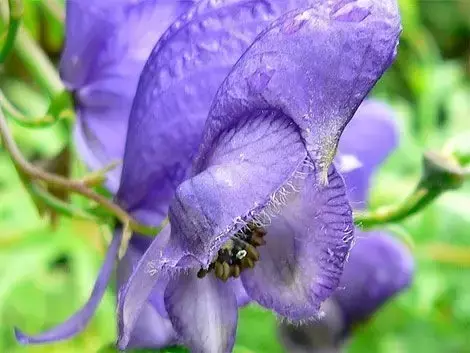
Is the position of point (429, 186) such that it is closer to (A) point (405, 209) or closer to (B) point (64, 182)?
(A) point (405, 209)

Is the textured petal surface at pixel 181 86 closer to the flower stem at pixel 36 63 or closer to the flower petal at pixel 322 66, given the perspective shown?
the flower petal at pixel 322 66

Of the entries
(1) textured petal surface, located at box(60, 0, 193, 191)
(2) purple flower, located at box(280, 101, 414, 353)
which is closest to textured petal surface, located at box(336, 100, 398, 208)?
(2) purple flower, located at box(280, 101, 414, 353)

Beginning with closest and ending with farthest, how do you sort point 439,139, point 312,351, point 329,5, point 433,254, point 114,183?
point 329,5 < point 114,183 < point 312,351 < point 433,254 < point 439,139

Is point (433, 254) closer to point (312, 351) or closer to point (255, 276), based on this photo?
point (312, 351)

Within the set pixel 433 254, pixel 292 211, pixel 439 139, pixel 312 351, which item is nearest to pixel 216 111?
pixel 292 211

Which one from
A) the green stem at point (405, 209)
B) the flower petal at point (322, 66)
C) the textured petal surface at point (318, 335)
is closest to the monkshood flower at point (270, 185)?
the flower petal at point (322, 66)

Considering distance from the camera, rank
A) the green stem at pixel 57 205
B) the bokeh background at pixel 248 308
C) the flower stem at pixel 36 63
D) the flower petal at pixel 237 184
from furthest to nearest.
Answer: the bokeh background at pixel 248 308
the flower stem at pixel 36 63
the green stem at pixel 57 205
the flower petal at pixel 237 184
